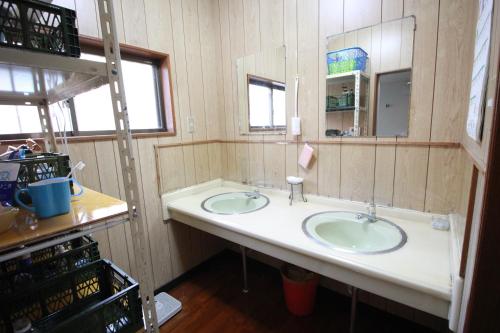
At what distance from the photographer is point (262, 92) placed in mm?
1833

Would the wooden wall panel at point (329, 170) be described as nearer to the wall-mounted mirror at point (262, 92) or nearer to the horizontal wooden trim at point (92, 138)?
the wall-mounted mirror at point (262, 92)

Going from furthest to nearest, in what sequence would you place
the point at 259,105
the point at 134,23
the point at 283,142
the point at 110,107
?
the point at 259,105
the point at 283,142
the point at 110,107
the point at 134,23

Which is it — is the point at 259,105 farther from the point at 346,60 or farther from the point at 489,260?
the point at 489,260

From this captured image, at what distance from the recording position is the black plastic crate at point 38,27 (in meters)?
0.56

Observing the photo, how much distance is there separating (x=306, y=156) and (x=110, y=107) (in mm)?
1379

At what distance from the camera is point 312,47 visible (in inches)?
58.6

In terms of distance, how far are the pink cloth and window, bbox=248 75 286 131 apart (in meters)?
0.25

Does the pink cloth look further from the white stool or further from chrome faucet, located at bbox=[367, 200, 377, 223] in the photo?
chrome faucet, located at bbox=[367, 200, 377, 223]

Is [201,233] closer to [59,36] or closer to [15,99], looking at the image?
[15,99]

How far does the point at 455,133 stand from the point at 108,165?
1.90 m

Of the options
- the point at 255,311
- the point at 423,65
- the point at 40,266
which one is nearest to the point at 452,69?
the point at 423,65

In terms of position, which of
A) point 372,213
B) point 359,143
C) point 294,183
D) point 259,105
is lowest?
point 372,213

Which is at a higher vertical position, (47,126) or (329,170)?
(47,126)

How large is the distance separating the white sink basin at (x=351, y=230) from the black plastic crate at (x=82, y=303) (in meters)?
0.80
